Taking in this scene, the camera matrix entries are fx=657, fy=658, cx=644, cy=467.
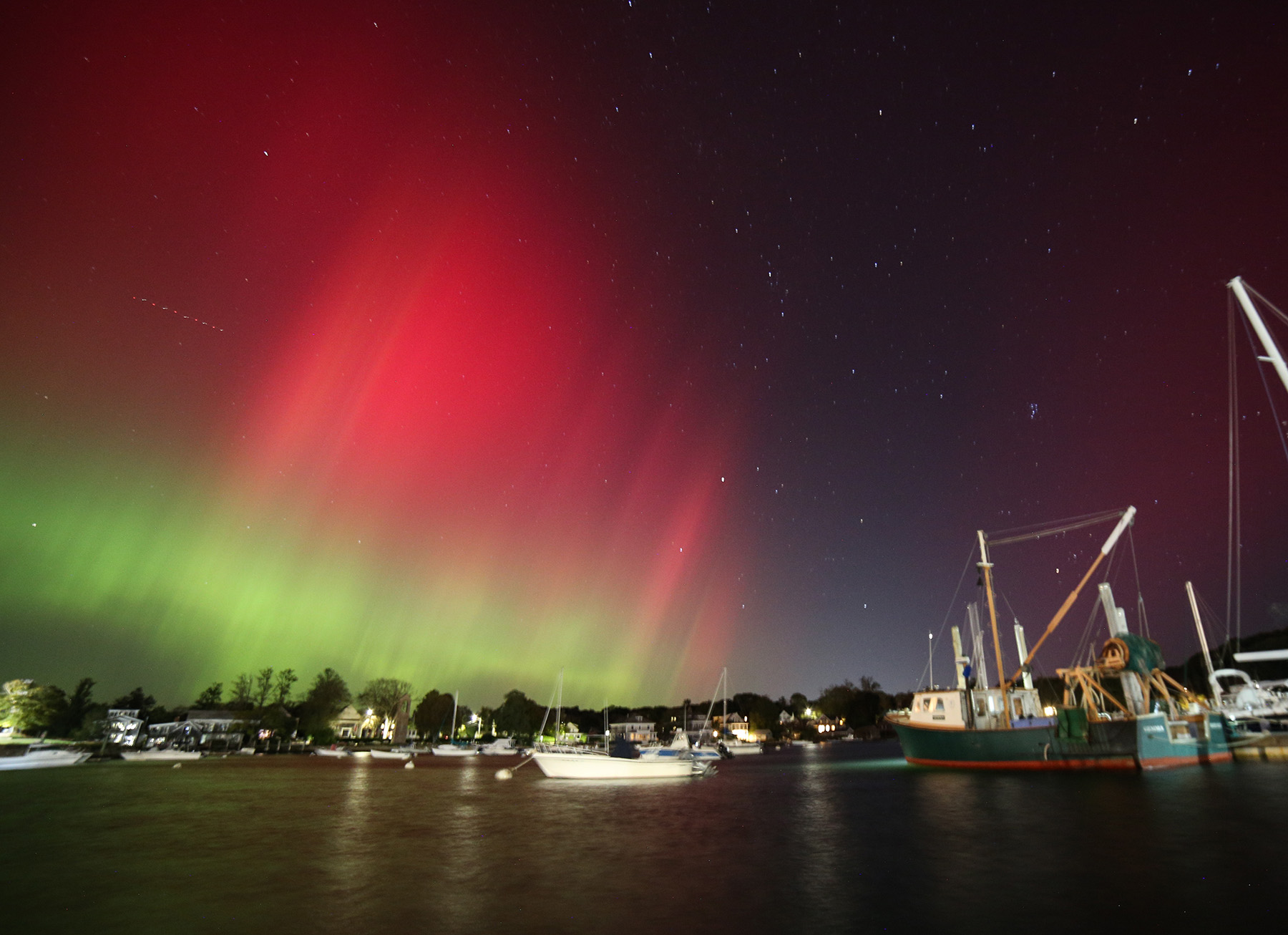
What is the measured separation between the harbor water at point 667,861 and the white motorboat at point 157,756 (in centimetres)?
6689

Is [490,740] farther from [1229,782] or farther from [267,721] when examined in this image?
[1229,782]

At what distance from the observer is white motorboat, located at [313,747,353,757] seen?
122312 millimetres

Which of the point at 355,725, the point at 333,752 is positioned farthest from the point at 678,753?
the point at 355,725

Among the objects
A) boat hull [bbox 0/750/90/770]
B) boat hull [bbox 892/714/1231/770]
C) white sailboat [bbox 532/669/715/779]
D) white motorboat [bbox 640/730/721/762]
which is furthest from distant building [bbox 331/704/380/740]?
boat hull [bbox 892/714/1231/770]

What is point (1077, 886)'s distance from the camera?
633 inches

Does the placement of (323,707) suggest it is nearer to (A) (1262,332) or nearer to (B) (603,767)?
(B) (603,767)

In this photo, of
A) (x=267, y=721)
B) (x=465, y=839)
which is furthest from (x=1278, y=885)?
(x=267, y=721)

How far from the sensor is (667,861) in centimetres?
2053

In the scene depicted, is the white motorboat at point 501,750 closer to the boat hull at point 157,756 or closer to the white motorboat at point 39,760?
the boat hull at point 157,756

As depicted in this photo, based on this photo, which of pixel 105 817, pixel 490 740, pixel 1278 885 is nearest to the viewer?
pixel 1278 885

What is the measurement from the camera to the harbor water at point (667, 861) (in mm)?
13945

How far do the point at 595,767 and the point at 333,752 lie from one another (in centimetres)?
9297

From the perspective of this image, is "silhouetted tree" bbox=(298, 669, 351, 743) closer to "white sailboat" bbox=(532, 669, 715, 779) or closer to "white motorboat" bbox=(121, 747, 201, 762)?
"white motorboat" bbox=(121, 747, 201, 762)

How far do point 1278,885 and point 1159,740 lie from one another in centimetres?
3492
